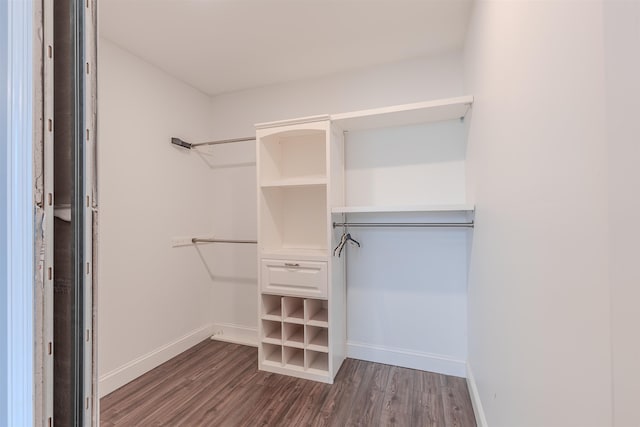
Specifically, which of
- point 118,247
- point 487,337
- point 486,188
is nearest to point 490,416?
point 487,337

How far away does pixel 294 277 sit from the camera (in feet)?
7.29

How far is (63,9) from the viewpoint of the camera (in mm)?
494

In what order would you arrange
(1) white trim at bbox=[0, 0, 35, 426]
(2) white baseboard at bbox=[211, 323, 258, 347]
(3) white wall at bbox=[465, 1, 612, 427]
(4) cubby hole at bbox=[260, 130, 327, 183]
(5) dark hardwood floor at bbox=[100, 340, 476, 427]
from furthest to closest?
(2) white baseboard at bbox=[211, 323, 258, 347], (4) cubby hole at bbox=[260, 130, 327, 183], (5) dark hardwood floor at bbox=[100, 340, 476, 427], (3) white wall at bbox=[465, 1, 612, 427], (1) white trim at bbox=[0, 0, 35, 426]

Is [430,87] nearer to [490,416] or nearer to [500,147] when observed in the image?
[500,147]

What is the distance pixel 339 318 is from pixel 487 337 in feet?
3.65

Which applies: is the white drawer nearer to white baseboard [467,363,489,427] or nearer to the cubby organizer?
the cubby organizer

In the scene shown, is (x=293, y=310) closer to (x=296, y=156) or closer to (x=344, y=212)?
(x=344, y=212)

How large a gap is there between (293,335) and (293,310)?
21 cm

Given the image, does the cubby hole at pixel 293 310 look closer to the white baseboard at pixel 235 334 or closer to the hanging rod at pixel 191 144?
the white baseboard at pixel 235 334

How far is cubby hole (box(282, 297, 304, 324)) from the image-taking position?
89.0 inches

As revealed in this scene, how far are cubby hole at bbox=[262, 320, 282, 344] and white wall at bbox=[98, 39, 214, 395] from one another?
2.93 feet

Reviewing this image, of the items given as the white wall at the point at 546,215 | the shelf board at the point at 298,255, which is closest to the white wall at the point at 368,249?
the shelf board at the point at 298,255

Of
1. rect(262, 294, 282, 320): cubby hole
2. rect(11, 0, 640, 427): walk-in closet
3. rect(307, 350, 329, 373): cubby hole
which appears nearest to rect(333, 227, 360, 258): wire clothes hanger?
rect(11, 0, 640, 427): walk-in closet

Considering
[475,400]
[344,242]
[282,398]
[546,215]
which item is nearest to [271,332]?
[282,398]
